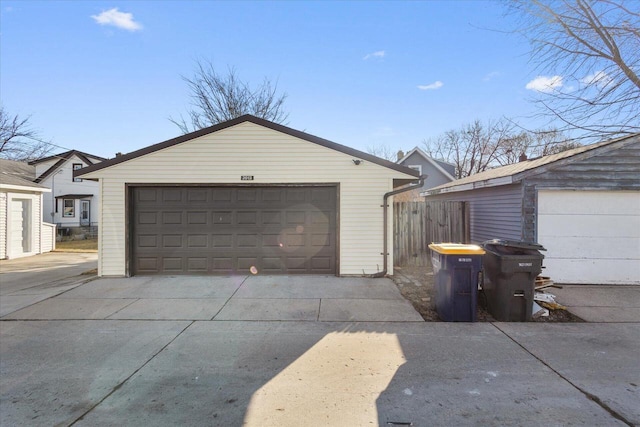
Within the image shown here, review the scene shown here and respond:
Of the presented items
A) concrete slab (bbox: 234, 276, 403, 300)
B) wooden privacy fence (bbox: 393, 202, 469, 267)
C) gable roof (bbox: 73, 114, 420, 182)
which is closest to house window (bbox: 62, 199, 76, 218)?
gable roof (bbox: 73, 114, 420, 182)

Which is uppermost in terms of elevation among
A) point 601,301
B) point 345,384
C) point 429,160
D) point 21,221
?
point 429,160

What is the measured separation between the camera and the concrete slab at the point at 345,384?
2.90 metres

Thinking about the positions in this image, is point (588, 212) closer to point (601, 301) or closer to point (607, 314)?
point (601, 301)

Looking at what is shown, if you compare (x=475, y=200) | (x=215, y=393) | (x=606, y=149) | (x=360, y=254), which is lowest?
(x=215, y=393)

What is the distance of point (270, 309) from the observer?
5973 millimetres

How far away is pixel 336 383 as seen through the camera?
3.47 m

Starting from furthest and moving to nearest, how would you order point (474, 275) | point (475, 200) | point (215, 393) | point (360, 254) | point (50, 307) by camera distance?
point (475, 200)
point (360, 254)
point (50, 307)
point (474, 275)
point (215, 393)

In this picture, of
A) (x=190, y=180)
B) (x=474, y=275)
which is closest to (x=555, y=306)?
(x=474, y=275)

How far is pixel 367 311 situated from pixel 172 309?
10.9 ft

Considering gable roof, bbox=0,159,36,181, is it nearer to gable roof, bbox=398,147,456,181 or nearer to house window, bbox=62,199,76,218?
house window, bbox=62,199,76,218

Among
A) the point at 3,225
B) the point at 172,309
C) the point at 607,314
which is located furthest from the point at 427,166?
the point at 3,225

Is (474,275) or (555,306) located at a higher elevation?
(474,275)

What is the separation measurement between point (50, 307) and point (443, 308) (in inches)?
262

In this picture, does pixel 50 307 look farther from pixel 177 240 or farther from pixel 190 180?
pixel 190 180
